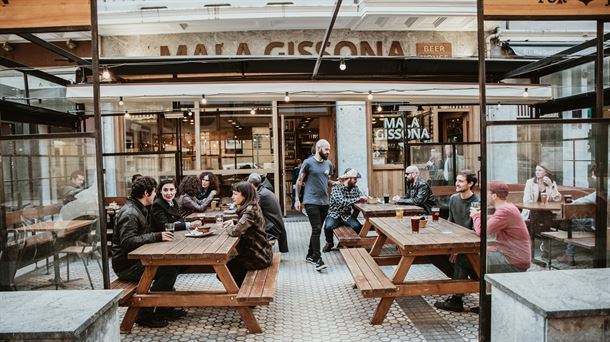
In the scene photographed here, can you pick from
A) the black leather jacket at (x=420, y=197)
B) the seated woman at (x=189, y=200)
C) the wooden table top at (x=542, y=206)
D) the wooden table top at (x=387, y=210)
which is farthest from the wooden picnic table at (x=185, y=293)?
the black leather jacket at (x=420, y=197)

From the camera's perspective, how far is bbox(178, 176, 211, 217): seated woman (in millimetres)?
8023

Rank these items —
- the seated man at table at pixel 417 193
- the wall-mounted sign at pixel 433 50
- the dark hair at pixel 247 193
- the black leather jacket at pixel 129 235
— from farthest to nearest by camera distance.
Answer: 1. the wall-mounted sign at pixel 433 50
2. the seated man at table at pixel 417 193
3. the dark hair at pixel 247 193
4. the black leather jacket at pixel 129 235

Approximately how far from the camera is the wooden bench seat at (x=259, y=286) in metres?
4.22

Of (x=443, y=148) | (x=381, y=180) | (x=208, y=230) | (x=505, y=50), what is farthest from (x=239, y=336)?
(x=505, y=50)

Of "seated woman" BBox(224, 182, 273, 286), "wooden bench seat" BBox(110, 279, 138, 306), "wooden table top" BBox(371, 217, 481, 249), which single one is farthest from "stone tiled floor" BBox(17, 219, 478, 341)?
"wooden table top" BBox(371, 217, 481, 249)

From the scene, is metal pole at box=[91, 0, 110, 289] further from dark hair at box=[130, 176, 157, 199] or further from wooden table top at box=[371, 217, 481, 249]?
wooden table top at box=[371, 217, 481, 249]

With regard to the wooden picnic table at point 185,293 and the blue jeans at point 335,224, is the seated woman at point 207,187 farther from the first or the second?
the wooden picnic table at point 185,293

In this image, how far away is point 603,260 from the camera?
410 cm

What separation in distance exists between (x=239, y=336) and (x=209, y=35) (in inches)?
387

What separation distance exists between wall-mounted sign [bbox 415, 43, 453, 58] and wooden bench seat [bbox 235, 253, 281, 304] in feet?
30.9

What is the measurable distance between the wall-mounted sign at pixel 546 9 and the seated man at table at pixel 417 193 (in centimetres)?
461

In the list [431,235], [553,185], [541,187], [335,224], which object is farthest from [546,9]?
[335,224]

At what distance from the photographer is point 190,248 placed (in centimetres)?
468

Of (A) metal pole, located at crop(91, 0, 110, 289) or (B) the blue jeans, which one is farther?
(B) the blue jeans
